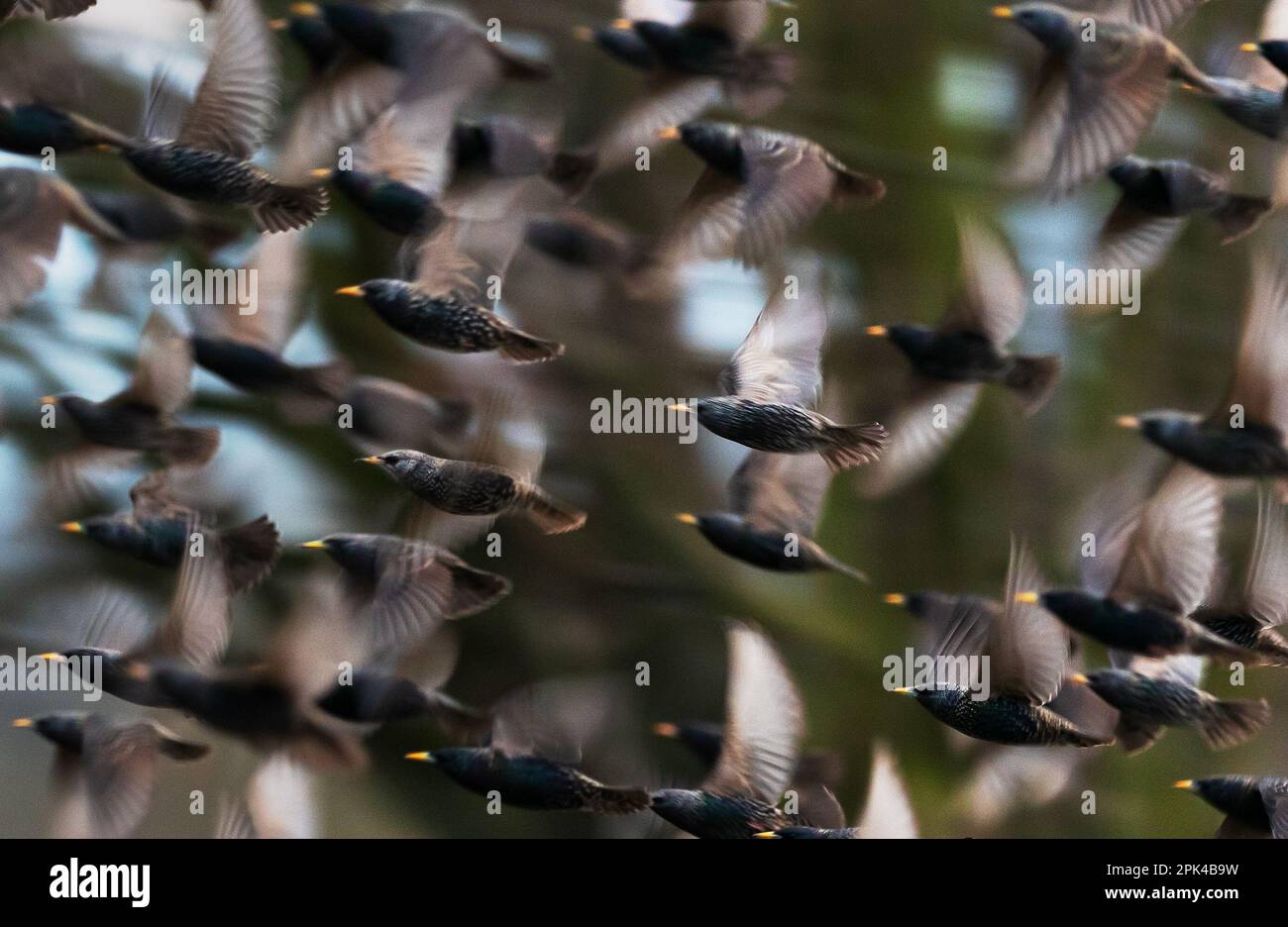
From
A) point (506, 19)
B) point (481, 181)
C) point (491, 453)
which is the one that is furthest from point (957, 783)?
point (506, 19)

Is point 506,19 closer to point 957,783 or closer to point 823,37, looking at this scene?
point 823,37

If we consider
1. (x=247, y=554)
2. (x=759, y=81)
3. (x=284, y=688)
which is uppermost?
(x=759, y=81)

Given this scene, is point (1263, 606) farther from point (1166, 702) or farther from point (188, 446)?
point (188, 446)

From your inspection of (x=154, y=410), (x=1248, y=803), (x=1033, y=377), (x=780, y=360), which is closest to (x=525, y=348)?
(x=780, y=360)

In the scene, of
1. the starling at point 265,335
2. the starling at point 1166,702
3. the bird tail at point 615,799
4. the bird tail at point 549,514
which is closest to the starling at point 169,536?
the starling at point 265,335

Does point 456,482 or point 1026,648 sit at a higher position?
point 456,482

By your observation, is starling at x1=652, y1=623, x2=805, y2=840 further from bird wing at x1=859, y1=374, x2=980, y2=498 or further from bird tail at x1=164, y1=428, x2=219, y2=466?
bird tail at x1=164, y1=428, x2=219, y2=466

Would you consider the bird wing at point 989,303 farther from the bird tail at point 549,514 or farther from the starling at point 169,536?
the starling at point 169,536
